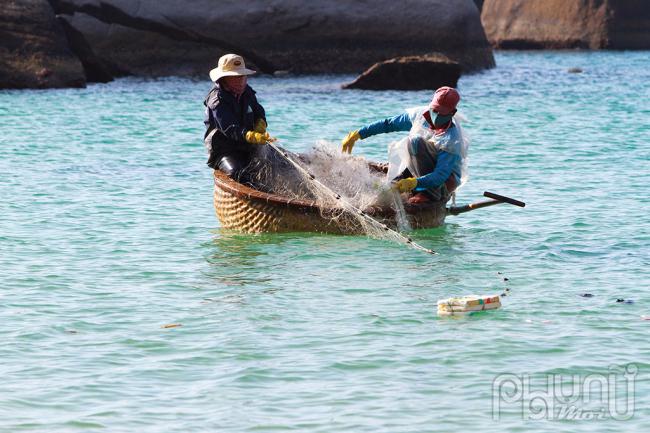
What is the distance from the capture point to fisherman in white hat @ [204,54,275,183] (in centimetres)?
1230

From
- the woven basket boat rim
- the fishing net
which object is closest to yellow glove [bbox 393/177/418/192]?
the fishing net

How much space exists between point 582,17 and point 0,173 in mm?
45745

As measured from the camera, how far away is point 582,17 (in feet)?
194

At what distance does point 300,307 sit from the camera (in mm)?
9586

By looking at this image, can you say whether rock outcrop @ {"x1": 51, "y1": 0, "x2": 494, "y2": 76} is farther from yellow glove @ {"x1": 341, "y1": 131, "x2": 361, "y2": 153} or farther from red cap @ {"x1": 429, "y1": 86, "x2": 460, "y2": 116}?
red cap @ {"x1": 429, "y1": 86, "x2": 460, "y2": 116}

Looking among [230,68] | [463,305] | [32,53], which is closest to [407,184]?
[230,68]

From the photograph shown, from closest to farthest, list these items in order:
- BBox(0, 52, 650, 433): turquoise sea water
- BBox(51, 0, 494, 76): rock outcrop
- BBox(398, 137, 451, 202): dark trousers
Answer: BBox(0, 52, 650, 433): turquoise sea water < BBox(398, 137, 451, 202): dark trousers < BBox(51, 0, 494, 76): rock outcrop

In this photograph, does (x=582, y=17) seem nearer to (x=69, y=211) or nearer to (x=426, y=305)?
(x=69, y=211)

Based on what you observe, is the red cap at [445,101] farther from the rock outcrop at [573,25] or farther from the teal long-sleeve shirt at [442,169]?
the rock outcrop at [573,25]

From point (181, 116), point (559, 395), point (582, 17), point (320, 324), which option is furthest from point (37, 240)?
point (582, 17)

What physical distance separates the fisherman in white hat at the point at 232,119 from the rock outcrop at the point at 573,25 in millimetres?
48406

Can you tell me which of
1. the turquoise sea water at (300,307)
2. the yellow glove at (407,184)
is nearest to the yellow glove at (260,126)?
the turquoise sea water at (300,307)

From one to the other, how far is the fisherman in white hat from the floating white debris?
138 inches

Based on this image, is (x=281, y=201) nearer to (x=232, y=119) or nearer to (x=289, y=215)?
(x=289, y=215)
